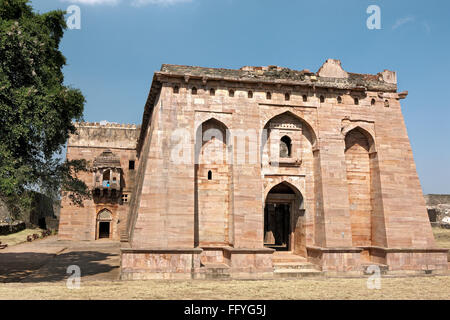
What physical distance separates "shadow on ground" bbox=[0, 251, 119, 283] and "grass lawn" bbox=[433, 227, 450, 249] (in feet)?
68.2

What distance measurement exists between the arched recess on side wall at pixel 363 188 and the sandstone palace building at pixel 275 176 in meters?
0.05

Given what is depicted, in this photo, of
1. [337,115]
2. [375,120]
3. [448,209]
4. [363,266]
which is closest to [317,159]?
[337,115]

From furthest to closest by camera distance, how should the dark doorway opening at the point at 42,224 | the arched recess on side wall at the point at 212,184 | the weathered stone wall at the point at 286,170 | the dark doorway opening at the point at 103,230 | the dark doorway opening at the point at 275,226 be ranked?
1. the dark doorway opening at the point at 42,224
2. the dark doorway opening at the point at 103,230
3. the dark doorway opening at the point at 275,226
4. the arched recess on side wall at the point at 212,184
5. the weathered stone wall at the point at 286,170

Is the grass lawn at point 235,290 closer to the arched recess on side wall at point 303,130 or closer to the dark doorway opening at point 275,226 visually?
the arched recess on side wall at point 303,130

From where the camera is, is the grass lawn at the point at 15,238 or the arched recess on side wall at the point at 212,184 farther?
the grass lawn at the point at 15,238

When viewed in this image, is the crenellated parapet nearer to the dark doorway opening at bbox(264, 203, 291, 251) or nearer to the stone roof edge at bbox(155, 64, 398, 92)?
the dark doorway opening at bbox(264, 203, 291, 251)

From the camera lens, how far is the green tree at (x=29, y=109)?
12797mm

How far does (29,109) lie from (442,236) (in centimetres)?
2794

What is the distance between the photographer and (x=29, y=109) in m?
13.4

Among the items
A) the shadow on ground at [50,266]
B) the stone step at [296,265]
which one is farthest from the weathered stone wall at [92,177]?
the stone step at [296,265]

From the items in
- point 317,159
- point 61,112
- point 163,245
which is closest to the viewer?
point 163,245

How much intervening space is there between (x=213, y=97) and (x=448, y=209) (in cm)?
3001

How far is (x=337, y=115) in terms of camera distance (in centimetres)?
1684

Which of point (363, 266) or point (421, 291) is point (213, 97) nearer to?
point (363, 266)
